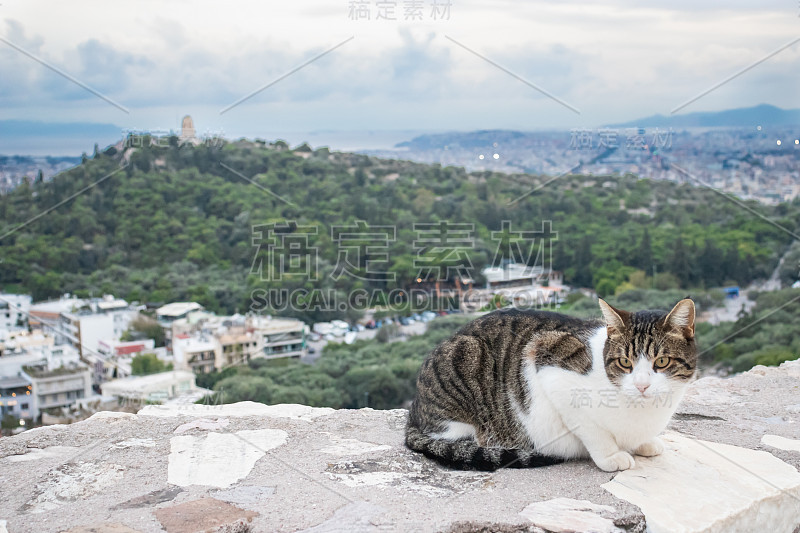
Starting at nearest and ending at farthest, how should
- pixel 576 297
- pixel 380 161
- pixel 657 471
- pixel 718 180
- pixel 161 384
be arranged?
pixel 657 471 < pixel 161 384 < pixel 718 180 < pixel 576 297 < pixel 380 161

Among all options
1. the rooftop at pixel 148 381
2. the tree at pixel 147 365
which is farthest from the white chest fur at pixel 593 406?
the tree at pixel 147 365

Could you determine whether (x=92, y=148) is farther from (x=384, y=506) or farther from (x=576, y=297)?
(x=384, y=506)

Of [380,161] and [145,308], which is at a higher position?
[380,161]

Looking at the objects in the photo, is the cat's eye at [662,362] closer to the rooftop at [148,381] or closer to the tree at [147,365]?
the rooftop at [148,381]

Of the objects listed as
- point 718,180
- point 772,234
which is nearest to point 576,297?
point 718,180

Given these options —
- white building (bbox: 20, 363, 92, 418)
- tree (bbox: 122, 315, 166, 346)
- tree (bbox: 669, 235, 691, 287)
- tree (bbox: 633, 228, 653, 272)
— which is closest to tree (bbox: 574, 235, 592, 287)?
tree (bbox: 633, 228, 653, 272)

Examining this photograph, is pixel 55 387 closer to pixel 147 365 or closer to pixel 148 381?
pixel 148 381

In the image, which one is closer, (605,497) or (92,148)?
(605,497)
